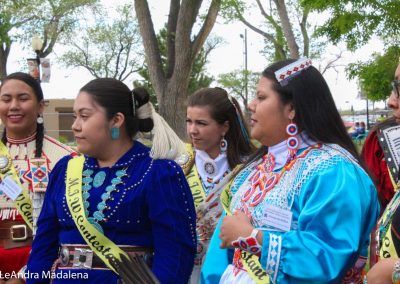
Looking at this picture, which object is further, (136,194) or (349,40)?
(349,40)

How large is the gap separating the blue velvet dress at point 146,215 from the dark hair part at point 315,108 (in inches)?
28.0

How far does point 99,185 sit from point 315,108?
1118mm

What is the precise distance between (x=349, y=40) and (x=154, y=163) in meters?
8.14

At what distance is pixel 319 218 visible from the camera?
227 centimetres

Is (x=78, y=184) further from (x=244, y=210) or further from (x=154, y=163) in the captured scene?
(x=244, y=210)

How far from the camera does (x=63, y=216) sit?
296 centimetres

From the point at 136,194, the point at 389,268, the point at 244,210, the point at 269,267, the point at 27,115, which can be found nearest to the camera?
the point at 389,268

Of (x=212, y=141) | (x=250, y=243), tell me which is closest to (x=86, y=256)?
(x=250, y=243)

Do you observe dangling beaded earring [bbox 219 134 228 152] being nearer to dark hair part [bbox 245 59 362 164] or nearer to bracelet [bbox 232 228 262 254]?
dark hair part [bbox 245 59 362 164]

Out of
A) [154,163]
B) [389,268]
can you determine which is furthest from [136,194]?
[389,268]

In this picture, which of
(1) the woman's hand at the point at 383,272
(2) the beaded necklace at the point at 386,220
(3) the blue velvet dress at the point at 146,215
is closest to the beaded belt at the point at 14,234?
(3) the blue velvet dress at the point at 146,215

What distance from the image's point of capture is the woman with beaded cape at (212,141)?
163 inches

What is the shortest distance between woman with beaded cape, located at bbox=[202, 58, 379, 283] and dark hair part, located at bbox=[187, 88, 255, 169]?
53.1 inches

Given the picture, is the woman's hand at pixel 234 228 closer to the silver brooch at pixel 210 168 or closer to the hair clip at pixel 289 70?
the hair clip at pixel 289 70
